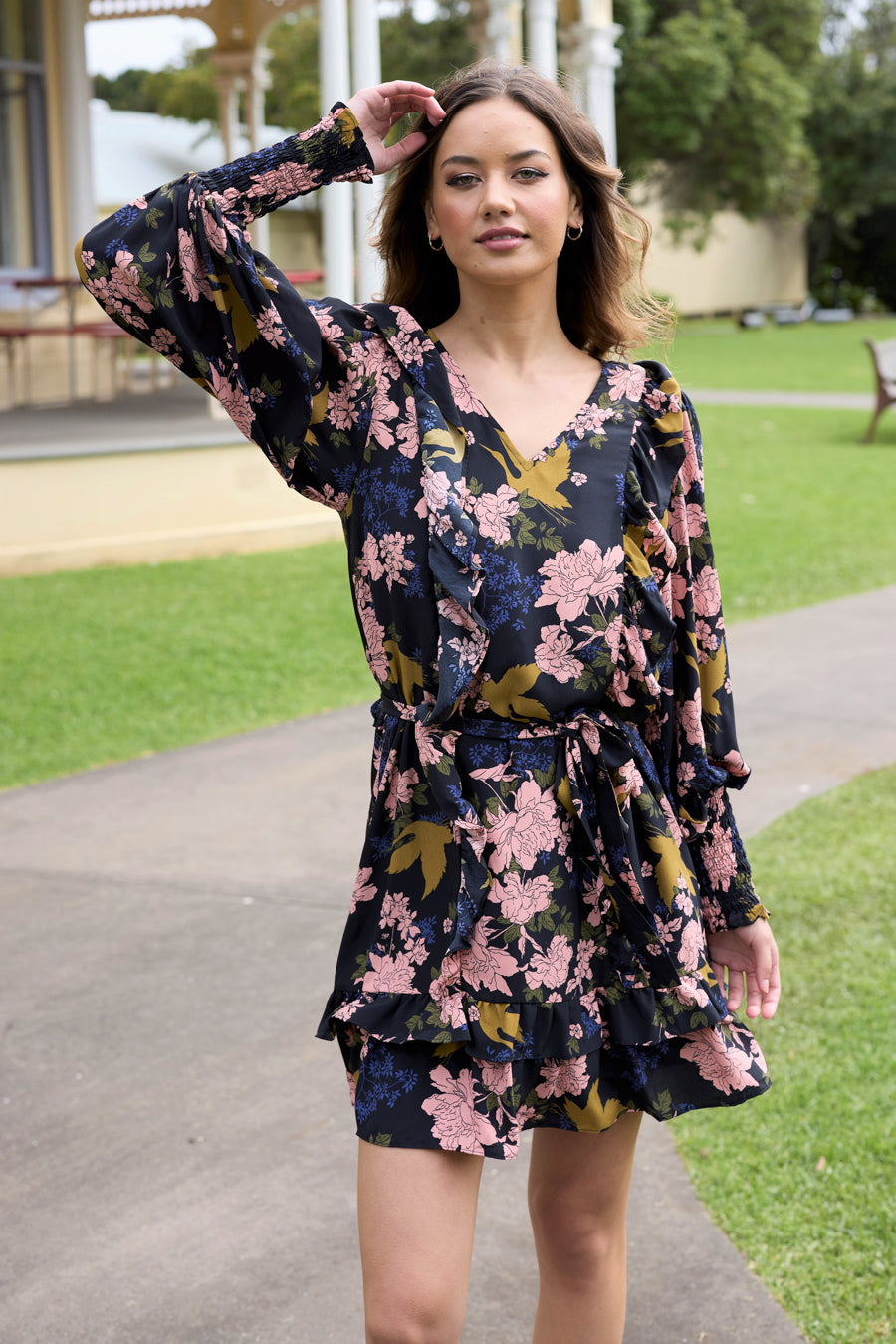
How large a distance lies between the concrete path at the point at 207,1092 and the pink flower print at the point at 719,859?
3.32 ft

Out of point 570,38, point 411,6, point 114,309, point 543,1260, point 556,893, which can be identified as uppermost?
Result: point 411,6

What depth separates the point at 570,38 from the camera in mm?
15656

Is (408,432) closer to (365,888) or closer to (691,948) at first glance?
(365,888)

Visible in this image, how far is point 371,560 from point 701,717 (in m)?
0.55

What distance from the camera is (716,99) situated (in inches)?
1540

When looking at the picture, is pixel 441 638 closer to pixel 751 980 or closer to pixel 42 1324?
pixel 751 980

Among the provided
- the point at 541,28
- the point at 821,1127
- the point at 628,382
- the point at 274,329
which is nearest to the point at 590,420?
the point at 628,382

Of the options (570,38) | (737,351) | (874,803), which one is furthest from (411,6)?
(874,803)

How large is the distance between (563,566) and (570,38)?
15.1m

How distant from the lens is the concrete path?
280 cm

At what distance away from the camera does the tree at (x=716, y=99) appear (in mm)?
37938

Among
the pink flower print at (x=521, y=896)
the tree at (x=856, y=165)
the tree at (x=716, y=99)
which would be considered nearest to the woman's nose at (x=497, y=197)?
the pink flower print at (x=521, y=896)

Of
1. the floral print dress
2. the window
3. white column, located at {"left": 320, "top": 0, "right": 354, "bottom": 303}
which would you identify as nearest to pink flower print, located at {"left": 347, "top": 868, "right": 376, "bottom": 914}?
the floral print dress

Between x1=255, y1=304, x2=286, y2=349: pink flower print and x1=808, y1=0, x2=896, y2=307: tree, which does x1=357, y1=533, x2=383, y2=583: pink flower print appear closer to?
x1=255, y1=304, x2=286, y2=349: pink flower print
